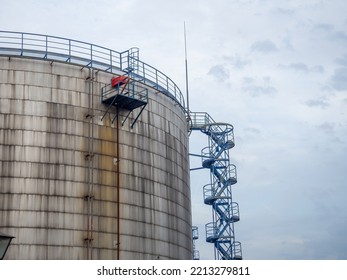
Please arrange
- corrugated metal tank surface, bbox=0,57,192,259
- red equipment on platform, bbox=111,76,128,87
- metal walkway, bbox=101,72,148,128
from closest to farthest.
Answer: corrugated metal tank surface, bbox=0,57,192,259
metal walkway, bbox=101,72,148,128
red equipment on platform, bbox=111,76,128,87

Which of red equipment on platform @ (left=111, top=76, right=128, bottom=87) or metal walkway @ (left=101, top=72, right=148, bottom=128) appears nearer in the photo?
metal walkway @ (left=101, top=72, right=148, bottom=128)

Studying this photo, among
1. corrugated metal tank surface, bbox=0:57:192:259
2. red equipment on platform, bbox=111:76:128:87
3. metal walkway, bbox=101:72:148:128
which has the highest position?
red equipment on platform, bbox=111:76:128:87

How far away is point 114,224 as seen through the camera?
2919 centimetres

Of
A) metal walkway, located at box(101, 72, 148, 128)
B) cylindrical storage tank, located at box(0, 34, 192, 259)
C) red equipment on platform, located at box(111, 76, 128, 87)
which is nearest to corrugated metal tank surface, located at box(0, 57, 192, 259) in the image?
cylindrical storage tank, located at box(0, 34, 192, 259)

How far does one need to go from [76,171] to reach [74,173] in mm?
145

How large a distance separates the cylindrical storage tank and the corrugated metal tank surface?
5 cm

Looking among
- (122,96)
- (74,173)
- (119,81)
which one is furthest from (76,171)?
(119,81)

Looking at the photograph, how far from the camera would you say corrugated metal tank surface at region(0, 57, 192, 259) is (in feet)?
90.0

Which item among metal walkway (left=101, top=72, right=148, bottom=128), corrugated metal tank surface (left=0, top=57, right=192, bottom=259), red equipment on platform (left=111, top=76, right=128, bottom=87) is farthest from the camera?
red equipment on platform (left=111, top=76, right=128, bottom=87)

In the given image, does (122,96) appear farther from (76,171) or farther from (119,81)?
(76,171)

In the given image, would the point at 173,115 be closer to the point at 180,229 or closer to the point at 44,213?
the point at 180,229

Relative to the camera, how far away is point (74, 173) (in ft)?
93.9

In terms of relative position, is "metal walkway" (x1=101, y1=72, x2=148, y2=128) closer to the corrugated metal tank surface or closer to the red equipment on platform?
the red equipment on platform

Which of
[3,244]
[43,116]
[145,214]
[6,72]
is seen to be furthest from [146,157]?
[3,244]
